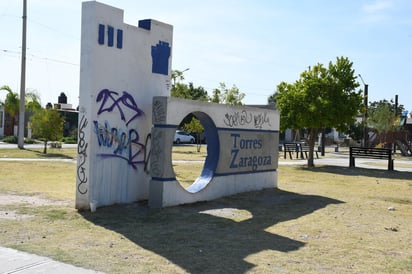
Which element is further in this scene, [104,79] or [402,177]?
[402,177]

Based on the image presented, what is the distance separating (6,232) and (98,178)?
8.15ft

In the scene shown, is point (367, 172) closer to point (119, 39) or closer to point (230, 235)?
point (119, 39)

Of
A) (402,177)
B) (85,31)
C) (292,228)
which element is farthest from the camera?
(402,177)

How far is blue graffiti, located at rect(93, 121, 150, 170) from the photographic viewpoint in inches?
375

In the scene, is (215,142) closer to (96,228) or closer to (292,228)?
(292,228)

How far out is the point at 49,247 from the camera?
6.42m

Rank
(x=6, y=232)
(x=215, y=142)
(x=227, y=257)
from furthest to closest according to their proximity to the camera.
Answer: (x=215, y=142) < (x=6, y=232) < (x=227, y=257)

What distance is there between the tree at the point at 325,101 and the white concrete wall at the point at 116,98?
11.6 meters

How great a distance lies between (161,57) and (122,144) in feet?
7.60

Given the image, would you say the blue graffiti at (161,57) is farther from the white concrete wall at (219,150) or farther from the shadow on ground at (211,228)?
the shadow on ground at (211,228)

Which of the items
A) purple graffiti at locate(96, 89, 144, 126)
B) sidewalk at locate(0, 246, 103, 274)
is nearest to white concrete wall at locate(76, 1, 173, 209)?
purple graffiti at locate(96, 89, 144, 126)

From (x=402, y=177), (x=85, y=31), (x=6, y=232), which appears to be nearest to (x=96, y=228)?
(x=6, y=232)

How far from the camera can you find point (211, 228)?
814 cm

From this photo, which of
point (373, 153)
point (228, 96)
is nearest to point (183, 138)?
point (228, 96)
